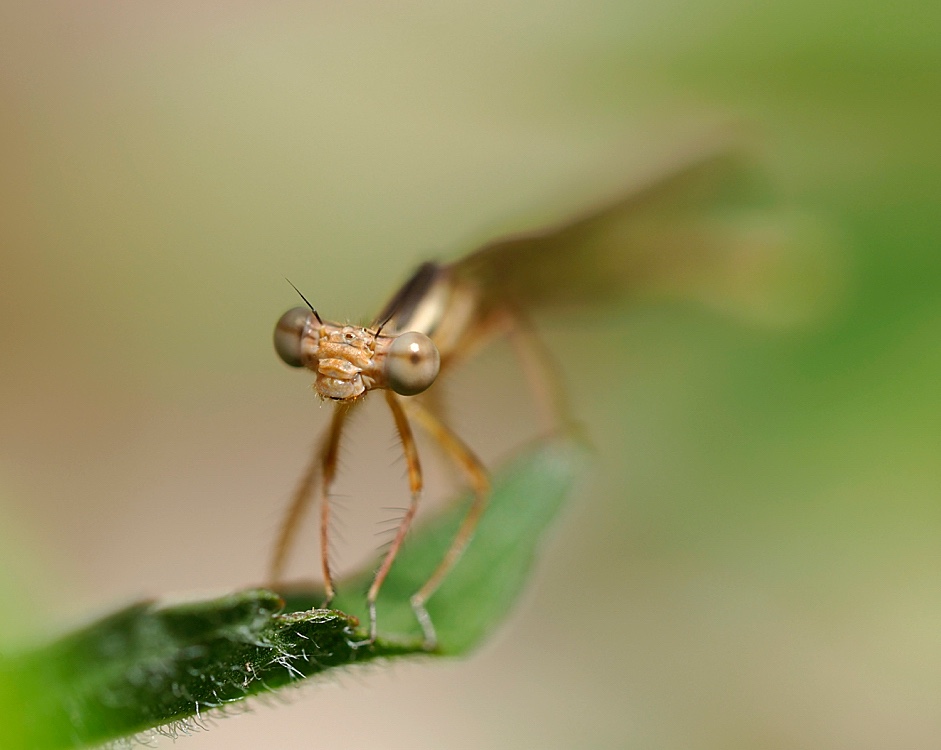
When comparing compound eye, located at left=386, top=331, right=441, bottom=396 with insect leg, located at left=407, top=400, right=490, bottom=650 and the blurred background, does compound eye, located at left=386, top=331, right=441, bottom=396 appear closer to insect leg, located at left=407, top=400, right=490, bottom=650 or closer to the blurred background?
insect leg, located at left=407, top=400, right=490, bottom=650

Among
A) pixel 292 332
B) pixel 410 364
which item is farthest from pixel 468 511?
pixel 292 332

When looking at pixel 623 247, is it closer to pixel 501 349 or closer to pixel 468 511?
pixel 501 349

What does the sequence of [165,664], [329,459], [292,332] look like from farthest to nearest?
1. [329,459]
2. [292,332]
3. [165,664]

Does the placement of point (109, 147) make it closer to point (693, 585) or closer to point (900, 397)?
point (693, 585)

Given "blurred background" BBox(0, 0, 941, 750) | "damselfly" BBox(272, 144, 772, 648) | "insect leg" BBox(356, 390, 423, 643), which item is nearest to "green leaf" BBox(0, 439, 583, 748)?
"damselfly" BBox(272, 144, 772, 648)

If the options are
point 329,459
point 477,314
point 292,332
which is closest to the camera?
point 292,332

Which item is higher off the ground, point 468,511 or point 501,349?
point 501,349

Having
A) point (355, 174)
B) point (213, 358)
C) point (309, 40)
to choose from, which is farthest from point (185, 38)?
point (213, 358)

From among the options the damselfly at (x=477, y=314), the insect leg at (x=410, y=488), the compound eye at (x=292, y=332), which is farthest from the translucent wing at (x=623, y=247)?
the compound eye at (x=292, y=332)
